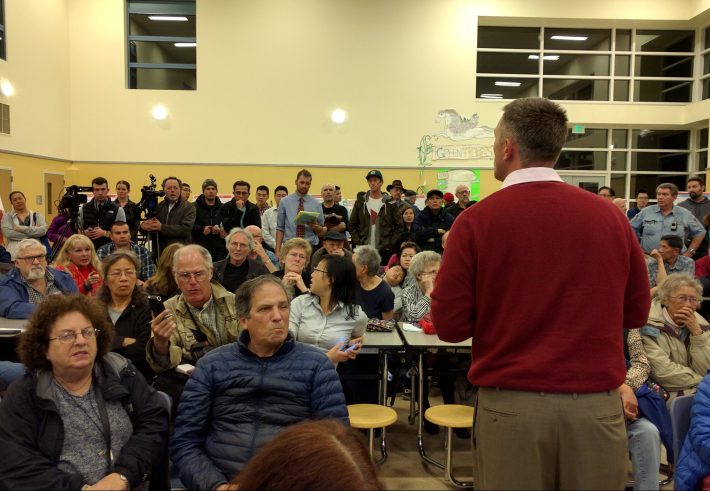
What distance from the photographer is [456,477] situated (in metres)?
3.33

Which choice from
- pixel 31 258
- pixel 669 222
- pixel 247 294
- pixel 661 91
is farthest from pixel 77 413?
pixel 661 91

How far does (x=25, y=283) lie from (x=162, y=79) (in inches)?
320

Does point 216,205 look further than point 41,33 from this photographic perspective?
No

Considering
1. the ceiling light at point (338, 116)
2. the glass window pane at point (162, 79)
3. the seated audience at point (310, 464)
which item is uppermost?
the glass window pane at point (162, 79)

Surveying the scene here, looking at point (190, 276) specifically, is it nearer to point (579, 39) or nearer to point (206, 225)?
point (206, 225)

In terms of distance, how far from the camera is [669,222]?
671 centimetres

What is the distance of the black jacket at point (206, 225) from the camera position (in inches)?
274

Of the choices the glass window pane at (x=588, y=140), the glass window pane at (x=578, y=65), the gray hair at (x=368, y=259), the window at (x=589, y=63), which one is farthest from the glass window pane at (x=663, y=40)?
the gray hair at (x=368, y=259)

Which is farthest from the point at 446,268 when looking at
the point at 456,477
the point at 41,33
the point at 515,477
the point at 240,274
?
the point at 41,33

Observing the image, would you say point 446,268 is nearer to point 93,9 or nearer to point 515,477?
point 515,477

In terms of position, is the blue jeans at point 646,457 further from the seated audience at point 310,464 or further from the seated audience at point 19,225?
the seated audience at point 19,225

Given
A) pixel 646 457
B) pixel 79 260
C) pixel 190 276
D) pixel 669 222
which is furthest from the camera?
pixel 669 222

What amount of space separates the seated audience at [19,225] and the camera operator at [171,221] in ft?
4.45

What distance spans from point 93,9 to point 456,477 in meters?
11.0
